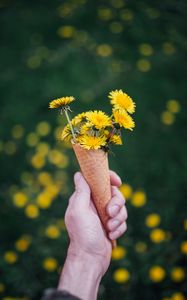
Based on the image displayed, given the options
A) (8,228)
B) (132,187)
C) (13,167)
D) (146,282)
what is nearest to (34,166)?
(13,167)

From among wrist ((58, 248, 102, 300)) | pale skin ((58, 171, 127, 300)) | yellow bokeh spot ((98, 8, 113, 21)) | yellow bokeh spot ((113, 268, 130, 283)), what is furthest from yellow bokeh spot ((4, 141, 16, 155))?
yellow bokeh spot ((98, 8, 113, 21))

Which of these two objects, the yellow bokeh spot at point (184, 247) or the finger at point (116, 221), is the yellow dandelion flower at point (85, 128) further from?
the yellow bokeh spot at point (184, 247)

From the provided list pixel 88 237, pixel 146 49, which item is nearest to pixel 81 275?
pixel 88 237

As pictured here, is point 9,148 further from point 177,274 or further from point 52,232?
point 177,274

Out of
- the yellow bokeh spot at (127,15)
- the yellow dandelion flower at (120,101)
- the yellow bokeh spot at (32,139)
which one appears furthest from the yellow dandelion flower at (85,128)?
the yellow bokeh spot at (127,15)

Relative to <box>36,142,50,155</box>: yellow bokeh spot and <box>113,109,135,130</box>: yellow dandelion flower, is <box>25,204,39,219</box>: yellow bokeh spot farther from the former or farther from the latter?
<box>113,109,135,130</box>: yellow dandelion flower
